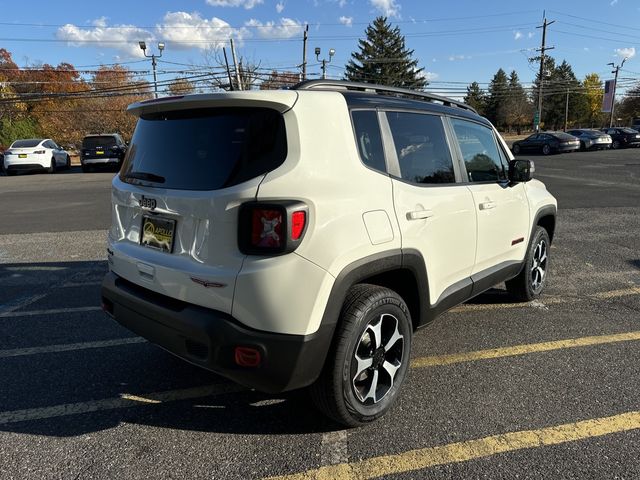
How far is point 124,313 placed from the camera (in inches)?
113

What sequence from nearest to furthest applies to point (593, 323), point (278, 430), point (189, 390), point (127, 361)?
point (278, 430) → point (189, 390) → point (127, 361) → point (593, 323)

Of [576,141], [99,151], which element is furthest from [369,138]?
[576,141]

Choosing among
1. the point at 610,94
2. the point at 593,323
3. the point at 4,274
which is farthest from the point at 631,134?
the point at 4,274

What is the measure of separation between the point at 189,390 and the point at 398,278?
156cm

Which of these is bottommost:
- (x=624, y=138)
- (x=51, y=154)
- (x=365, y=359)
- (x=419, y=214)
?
(x=365, y=359)

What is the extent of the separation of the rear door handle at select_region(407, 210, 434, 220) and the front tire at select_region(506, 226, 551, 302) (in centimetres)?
199

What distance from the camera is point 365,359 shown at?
2.72 meters

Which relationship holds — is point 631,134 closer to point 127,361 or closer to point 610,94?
point 610,94

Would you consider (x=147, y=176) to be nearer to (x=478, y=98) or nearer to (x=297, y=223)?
(x=297, y=223)

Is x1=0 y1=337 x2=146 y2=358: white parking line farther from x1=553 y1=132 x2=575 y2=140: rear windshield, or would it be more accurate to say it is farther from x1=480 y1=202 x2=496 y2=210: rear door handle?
x1=553 y1=132 x2=575 y2=140: rear windshield

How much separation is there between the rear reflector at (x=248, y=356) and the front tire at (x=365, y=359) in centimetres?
41

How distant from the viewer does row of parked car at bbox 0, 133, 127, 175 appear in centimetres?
2119

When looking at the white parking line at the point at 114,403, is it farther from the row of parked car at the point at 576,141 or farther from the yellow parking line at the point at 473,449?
the row of parked car at the point at 576,141

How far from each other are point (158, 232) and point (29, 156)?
2239 centimetres
